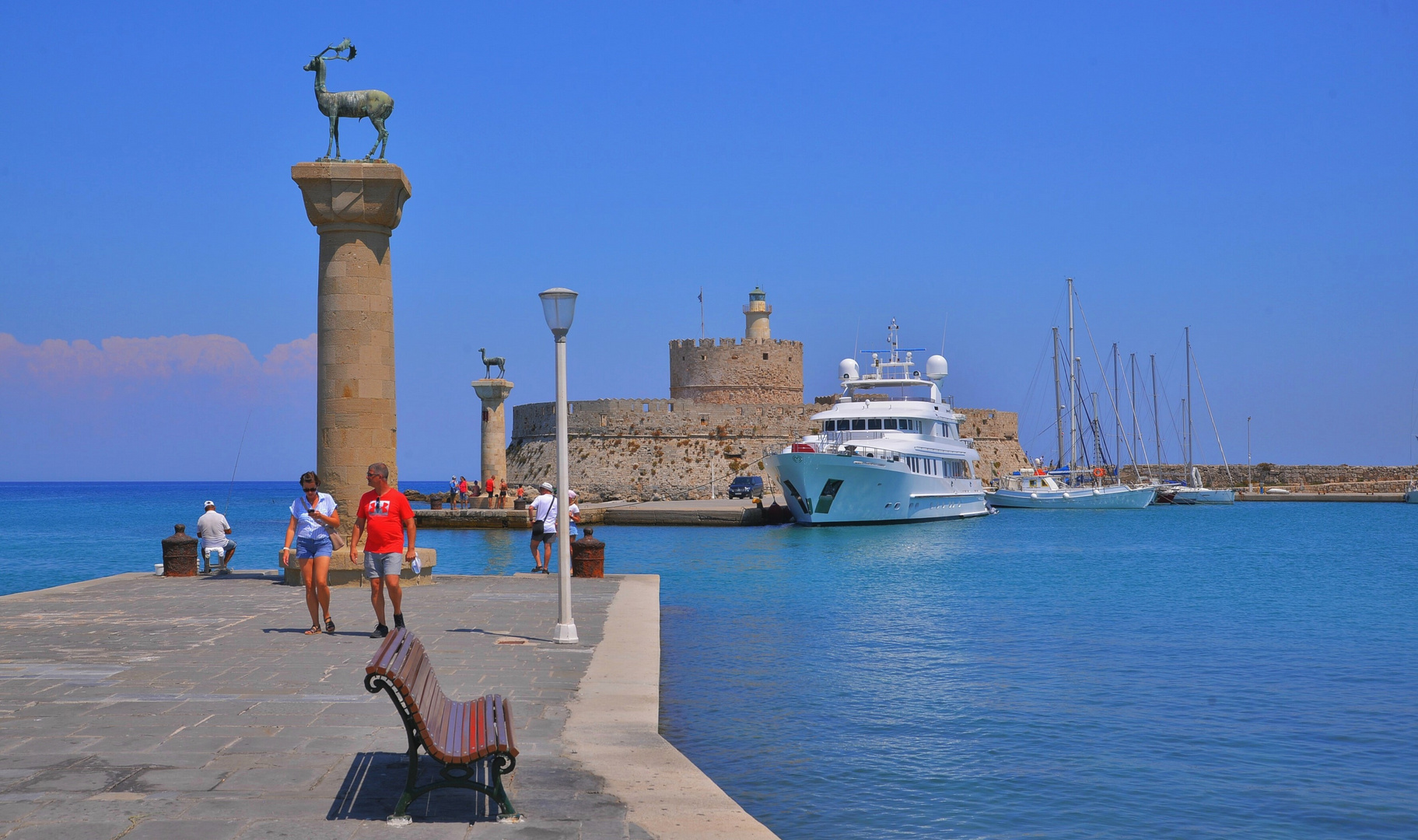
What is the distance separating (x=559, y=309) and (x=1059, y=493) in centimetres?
4544

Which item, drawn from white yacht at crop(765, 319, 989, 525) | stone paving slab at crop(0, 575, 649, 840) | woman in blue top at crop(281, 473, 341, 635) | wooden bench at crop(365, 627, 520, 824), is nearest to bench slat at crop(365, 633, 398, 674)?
wooden bench at crop(365, 627, 520, 824)

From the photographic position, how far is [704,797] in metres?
5.18

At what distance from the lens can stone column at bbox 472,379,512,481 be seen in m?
37.5

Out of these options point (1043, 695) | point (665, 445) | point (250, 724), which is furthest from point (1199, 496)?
point (250, 724)

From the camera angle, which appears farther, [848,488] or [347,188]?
[848,488]

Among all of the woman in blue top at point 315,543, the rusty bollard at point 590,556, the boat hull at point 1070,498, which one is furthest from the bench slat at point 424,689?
the boat hull at point 1070,498

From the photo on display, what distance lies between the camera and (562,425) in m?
9.67

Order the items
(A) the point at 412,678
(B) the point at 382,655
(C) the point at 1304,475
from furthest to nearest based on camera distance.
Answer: (C) the point at 1304,475, (A) the point at 412,678, (B) the point at 382,655

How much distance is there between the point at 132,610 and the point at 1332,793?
958 cm

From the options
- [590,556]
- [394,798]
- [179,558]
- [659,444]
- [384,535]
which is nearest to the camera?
[394,798]

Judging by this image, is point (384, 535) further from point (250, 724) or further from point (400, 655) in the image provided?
point (400, 655)

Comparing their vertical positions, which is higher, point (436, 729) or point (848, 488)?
point (848, 488)

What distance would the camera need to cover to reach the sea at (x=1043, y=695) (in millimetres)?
6703

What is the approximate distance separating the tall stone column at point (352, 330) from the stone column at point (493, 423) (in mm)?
24435
